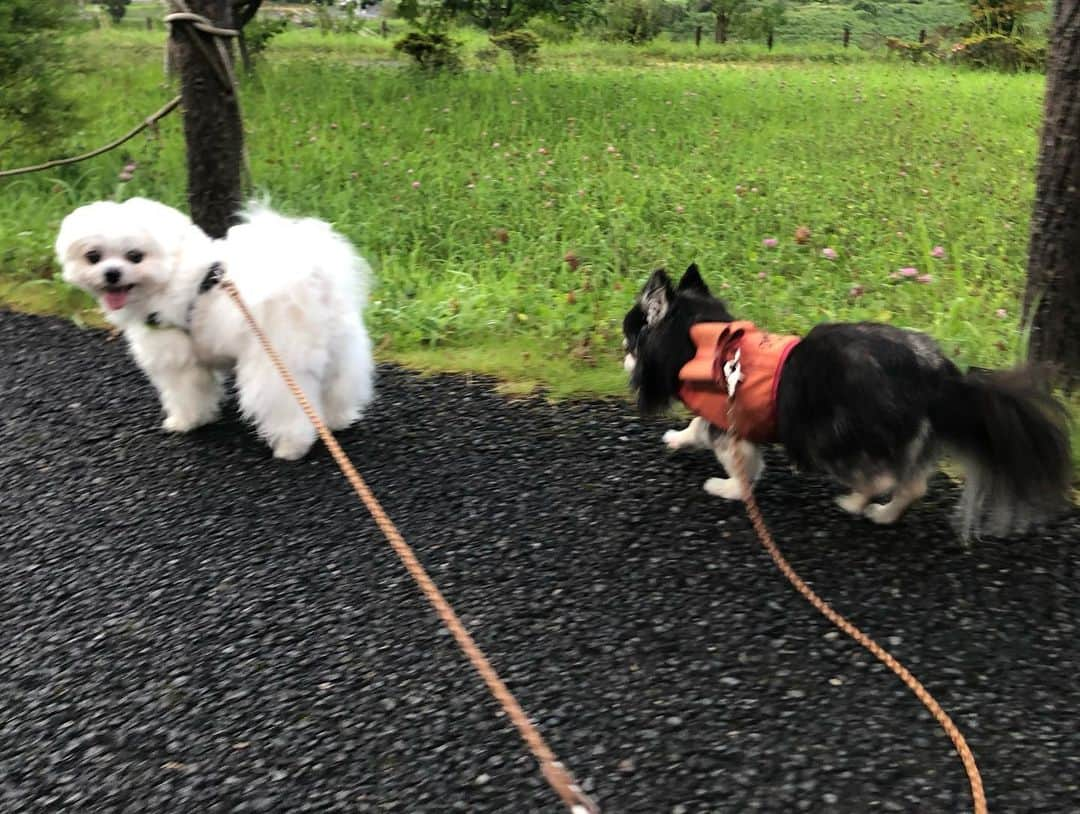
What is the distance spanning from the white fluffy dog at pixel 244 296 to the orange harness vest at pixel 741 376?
5.02 ft

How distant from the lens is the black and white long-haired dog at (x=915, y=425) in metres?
2.74

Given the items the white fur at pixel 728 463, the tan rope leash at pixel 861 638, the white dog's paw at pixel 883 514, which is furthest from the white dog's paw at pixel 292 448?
the white dog's paw at pixel 883 514

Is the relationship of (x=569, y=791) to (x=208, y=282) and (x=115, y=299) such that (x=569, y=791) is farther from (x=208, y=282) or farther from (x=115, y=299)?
(x=115, y=299)

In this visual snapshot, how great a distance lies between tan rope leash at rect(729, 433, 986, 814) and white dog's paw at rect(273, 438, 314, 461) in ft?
5.96

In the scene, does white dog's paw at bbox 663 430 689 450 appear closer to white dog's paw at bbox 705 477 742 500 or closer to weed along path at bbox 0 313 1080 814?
weed along path at bbox 0 313 1080 814

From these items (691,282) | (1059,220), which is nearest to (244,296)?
(691,282)

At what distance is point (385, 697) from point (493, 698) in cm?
30

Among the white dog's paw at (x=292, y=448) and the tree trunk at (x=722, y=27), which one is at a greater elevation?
the tree trunk at (x=722, y=27)

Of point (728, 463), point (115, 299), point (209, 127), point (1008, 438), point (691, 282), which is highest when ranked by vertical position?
point (209, 127)

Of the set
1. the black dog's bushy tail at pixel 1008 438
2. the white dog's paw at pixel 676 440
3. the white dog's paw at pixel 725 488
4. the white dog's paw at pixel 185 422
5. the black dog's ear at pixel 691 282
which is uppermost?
the black dog's ear at pixel 691 282

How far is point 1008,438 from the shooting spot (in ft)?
8.92

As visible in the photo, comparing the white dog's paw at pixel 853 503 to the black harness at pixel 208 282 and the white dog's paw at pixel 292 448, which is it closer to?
the white dog's paw at pixel 292 448

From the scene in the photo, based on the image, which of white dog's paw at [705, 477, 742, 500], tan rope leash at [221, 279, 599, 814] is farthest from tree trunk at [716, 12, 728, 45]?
tan rope leash at [221, 279, 599, 814]

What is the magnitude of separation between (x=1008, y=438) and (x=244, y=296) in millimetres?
2887
